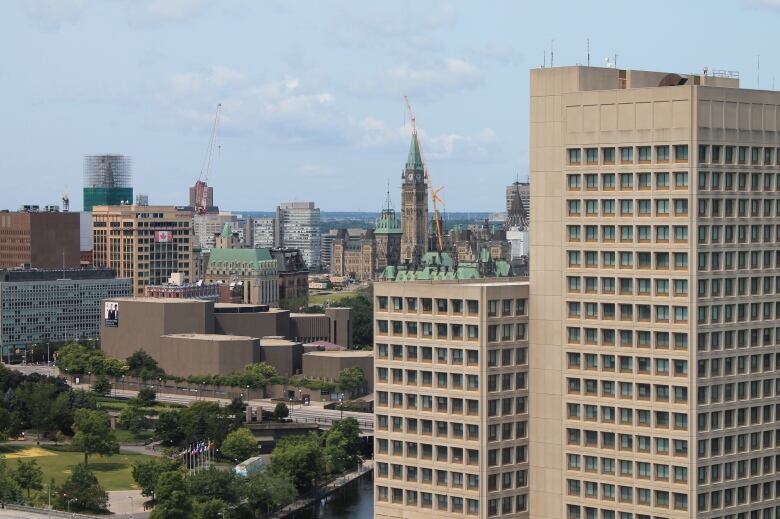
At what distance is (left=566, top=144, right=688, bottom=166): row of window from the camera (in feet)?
352

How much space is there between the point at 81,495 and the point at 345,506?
3065 centimetres

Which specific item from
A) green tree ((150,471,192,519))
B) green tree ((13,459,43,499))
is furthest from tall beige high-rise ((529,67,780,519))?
green tree ((13,459,43,499))

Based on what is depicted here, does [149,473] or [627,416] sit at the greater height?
[627,416]

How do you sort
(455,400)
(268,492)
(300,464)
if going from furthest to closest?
(300,464) < (268,492) < (455,400)

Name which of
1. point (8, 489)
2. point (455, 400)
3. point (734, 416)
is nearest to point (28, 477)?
point (8, 489)

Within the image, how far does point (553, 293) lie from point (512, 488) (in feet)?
44.1

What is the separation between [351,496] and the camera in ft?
634

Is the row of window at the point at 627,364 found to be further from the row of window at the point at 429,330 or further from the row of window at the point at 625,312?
the row of window at the point at 429,330

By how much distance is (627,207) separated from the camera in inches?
4313

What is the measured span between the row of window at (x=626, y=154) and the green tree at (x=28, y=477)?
3278 inches

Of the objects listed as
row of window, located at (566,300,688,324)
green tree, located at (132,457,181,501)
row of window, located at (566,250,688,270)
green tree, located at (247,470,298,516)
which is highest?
row of window, located at (566,250,688,270)

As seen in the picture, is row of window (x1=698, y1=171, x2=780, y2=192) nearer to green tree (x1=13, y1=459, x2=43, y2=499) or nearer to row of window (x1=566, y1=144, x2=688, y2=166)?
row of window (x1=566, y1=144, x2=688, y2=166)

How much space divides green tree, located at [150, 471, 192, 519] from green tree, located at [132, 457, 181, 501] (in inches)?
382

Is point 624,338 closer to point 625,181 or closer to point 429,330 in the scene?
point 625,181
